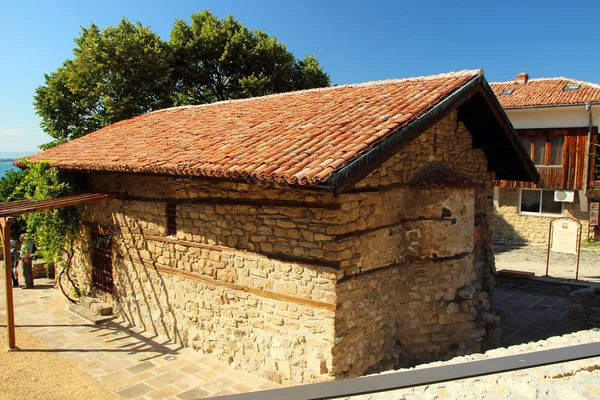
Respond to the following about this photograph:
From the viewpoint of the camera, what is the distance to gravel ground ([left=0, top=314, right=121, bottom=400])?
550 cm

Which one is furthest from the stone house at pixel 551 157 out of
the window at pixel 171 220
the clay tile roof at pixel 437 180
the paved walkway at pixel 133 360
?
the paved walkway at pixel 133 360

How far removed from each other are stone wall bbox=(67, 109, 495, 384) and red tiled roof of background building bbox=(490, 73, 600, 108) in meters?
10.7

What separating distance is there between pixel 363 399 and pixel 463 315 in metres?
4.20

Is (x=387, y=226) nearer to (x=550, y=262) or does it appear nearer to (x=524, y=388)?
(x=524, y=388)

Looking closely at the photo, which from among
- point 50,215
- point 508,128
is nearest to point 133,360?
point 50,215

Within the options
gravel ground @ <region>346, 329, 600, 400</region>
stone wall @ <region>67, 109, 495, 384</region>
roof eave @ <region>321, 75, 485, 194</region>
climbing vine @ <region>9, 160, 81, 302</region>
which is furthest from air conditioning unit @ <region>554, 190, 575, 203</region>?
climbing vine @ <region>9, 160, 81, 302</region>

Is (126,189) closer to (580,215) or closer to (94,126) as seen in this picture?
(94,126)

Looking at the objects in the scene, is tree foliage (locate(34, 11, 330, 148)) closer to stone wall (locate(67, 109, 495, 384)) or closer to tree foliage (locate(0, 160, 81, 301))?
tree foliage (locate(0, 160, 81, 301))

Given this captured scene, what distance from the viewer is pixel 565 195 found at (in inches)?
647

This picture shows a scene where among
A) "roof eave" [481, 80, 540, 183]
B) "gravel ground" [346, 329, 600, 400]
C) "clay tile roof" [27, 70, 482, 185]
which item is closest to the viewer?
"gravel ground" [346, 329, 600, 400]

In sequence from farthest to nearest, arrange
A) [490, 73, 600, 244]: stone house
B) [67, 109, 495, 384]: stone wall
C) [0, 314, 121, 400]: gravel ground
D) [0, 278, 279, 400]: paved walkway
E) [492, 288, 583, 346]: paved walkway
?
1. [490, 73, 600, 244]: stone house
2. [492, 288, 583, 346]: paved walkway
3. [0, 278, 279, 400]: paved walkway
4. [0, 314, 121, 400]: gravel ground
5. [67, 109, 495, 384]: stone wall

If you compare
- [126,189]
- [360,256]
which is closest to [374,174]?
[360,256]

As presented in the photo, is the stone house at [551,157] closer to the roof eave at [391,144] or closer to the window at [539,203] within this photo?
the window at [539,203]

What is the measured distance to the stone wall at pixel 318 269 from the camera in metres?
5.26
